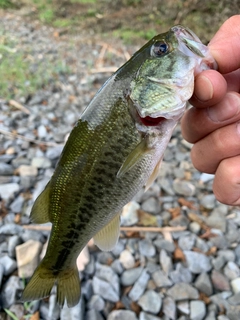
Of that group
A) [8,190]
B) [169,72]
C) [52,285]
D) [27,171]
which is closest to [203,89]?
[169,72]

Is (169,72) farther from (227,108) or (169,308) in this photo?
(169,308)

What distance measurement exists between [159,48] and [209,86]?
32cm

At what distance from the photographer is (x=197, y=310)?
3074 millimetres

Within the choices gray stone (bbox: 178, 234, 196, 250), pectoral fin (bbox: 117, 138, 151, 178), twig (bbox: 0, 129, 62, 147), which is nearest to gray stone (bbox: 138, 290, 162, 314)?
gray stone (bbox: 178, 234, 196, 250)

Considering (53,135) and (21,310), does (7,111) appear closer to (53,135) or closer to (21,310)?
(53,135)

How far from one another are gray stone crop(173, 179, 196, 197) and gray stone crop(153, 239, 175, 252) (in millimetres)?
765

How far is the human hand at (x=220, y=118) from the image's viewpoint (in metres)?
1.86

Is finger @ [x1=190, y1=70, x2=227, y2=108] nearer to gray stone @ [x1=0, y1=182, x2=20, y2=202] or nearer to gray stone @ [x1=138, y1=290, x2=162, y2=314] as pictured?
gray stone @ [x1=138, y1=290, x2=162, y2=314]

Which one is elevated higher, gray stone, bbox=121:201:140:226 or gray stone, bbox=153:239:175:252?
gray stone, bbox=121:201:140:226

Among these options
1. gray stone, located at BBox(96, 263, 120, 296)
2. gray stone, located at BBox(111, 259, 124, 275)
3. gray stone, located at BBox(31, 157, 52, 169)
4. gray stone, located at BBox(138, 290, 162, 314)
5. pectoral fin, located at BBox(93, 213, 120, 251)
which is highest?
pectoral fin, located at BBox(93, 213, 120, 251)

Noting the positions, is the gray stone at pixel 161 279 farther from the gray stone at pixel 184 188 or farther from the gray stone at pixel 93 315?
the gray stone at pixel 184 188

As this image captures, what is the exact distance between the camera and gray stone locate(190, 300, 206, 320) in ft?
9.97

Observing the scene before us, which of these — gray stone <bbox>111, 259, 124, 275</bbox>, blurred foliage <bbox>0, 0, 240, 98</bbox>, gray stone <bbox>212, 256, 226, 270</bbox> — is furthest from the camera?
blurred foliage <bbox>0, 0, 240, 98</bbox>

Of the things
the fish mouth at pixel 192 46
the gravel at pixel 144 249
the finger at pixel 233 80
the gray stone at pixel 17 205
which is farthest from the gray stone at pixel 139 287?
the fish mouth at pixel 192 46
